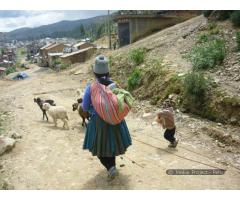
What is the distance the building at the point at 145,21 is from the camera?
25156 millimetres

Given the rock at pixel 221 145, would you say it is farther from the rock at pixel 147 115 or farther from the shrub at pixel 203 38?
the shrub at pixel 203 38

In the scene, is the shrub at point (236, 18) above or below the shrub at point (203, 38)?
above

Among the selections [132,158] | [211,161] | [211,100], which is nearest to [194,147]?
[211,161]

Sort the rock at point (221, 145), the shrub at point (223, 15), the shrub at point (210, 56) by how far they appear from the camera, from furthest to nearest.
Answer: the shrub at point (223, 15) < the shrub at point (210, 56) < the rock at point (221, 145)

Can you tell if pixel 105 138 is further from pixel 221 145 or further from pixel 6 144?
pixel 221 145

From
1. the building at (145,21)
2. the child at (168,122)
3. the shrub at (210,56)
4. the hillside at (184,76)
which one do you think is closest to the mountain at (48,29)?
the building at (145,21)

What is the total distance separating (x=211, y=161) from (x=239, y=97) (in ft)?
7.82

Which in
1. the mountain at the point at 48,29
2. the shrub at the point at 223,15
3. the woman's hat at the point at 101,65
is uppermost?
the shrub at the point at 223,15

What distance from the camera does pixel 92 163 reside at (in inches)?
245

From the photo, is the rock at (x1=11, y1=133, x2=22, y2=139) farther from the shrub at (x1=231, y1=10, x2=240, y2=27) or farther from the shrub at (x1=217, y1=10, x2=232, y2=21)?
the shrub at (x1=217, y1=10, x2=232, y2=21)

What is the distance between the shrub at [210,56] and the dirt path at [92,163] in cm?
271

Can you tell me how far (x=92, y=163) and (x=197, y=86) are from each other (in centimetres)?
381

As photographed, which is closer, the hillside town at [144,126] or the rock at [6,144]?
the hillside town at [144,126]
